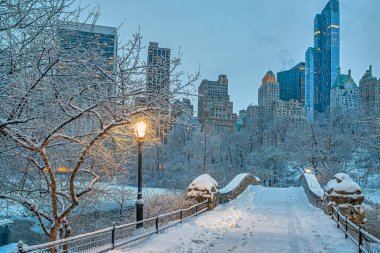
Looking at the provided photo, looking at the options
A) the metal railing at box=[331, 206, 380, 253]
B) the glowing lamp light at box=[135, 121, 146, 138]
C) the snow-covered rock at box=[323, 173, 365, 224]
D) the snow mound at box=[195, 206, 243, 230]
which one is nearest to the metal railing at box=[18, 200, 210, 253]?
the snow mound at box=[195, 206, 243, 230]

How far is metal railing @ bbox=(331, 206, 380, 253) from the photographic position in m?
6.44

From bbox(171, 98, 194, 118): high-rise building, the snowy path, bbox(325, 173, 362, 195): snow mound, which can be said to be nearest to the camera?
the snowy path

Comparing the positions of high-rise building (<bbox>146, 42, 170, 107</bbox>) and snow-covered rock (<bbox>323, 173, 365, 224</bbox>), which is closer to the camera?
high-rise building (<bbox>146, 42, 170, 107</bbox>)

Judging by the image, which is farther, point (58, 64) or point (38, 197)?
point (38, 197)

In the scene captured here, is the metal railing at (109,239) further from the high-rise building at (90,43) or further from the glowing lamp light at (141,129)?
the high-rise building at (90,43)

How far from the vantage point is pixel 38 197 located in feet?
30.5

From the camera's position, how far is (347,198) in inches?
460

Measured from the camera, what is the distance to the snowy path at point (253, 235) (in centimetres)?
781

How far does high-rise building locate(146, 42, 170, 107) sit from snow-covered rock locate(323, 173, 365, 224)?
844 cm

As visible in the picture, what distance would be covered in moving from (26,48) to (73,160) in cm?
460

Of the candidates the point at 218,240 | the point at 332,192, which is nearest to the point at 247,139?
the point at 332,192

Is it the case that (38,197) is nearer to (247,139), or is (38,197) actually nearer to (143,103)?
(143,103)

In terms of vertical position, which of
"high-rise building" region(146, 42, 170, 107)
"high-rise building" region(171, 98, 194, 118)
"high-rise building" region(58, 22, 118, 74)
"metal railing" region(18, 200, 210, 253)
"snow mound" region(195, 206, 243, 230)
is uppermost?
"high-rise building" region(58, 22, 118, 74)

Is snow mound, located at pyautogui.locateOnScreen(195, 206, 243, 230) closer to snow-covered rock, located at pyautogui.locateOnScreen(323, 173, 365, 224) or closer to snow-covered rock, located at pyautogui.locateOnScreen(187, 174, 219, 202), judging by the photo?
snow-covered rock, located at pyautogui.locateOnScreen(187, 174, 219, 202)
